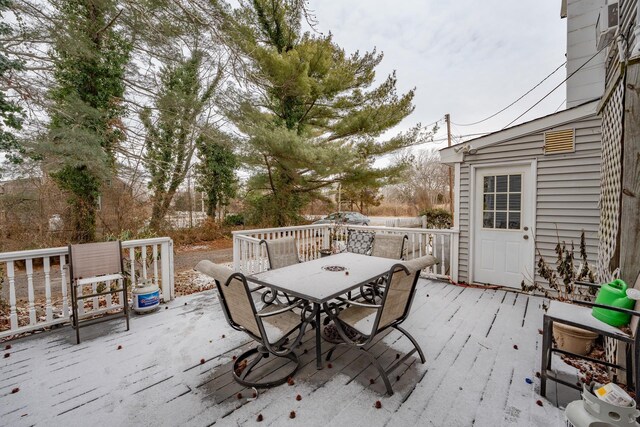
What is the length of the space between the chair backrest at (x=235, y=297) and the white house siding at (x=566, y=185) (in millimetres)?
4246

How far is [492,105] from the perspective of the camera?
10.4 metres

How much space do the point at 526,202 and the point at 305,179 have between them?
6785mm

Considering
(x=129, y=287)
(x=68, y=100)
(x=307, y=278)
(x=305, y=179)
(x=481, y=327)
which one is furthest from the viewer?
(x=305, y=179)

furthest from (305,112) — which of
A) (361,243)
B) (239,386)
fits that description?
(239,386)

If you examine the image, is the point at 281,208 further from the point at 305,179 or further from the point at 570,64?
the point at 570,64

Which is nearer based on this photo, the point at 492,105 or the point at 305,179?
the point at 305,179

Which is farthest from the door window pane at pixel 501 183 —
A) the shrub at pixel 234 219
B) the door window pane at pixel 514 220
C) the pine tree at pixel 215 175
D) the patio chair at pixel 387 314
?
the shrub at pixel 234 219

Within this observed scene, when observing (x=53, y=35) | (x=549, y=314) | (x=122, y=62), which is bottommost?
(x=549, y=314)

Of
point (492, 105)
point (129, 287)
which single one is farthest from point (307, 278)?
point (492, 105)

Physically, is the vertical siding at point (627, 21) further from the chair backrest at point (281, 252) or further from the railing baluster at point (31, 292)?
the railing baluster at point (31, 292)

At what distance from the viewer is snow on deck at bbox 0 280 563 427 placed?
175 cm

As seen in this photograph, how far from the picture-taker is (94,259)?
2.94 metres

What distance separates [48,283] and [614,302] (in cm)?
503

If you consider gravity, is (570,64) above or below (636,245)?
above
